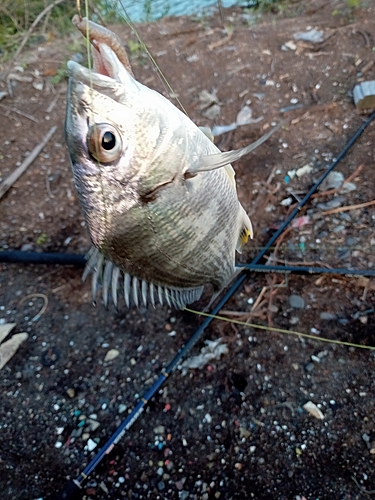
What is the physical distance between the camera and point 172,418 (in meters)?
2.28

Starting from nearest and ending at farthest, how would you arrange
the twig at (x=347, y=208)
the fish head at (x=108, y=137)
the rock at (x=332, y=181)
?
the fish head at (x=108, y=137), the twig at (x=347, y=208), the rock at (x=332, y=181)

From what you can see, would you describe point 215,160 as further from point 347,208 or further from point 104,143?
point 347,208

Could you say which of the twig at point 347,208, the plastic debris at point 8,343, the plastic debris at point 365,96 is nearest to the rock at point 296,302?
the twig at point 347,208

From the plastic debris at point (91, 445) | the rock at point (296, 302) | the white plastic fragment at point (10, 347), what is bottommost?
the plastic debris at point (91, 445)

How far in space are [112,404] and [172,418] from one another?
14.3 inches

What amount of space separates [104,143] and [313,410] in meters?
1.67

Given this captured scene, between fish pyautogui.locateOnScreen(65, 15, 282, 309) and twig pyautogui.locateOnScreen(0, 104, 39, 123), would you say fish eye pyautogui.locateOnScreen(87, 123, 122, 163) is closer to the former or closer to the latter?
fish pyautogui.locateOnScreen(65, 15, 282, 309)

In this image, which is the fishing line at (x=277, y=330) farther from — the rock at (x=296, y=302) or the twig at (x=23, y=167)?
the twig at (x=23, y=167)

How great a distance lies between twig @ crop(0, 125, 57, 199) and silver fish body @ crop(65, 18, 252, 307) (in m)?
2.47

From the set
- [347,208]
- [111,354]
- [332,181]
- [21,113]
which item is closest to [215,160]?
[111,354]

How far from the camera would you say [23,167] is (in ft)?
12.7

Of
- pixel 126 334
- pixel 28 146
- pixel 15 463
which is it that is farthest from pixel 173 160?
pixel 28 146

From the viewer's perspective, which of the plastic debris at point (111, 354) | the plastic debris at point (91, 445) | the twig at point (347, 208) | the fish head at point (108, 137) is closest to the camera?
the fish head at point (108, 137)

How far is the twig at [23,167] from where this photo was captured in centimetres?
372
